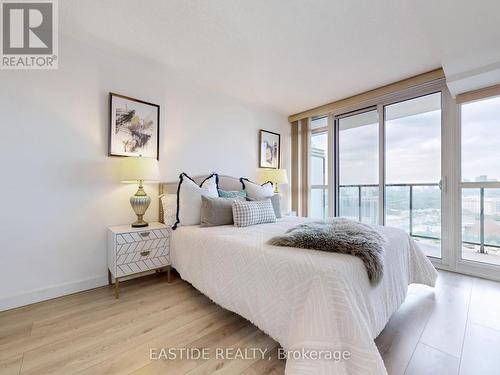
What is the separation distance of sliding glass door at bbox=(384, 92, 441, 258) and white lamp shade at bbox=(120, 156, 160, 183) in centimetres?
324

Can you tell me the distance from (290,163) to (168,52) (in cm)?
283

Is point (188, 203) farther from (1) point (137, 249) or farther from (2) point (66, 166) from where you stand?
(2) point (66, 166)

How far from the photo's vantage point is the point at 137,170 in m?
Result: 2.21

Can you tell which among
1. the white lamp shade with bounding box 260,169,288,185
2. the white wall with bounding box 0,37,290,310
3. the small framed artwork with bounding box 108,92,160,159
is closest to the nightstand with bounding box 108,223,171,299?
the white wall with bounding box 0,37,290,310

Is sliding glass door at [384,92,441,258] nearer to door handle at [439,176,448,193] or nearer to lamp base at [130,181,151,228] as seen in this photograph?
door handle at [439,176,448,193]

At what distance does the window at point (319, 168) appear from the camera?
4078 mm

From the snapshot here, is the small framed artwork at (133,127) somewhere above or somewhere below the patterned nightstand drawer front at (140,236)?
above

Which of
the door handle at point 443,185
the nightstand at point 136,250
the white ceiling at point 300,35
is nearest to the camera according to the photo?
the white ceiling at point 300,35

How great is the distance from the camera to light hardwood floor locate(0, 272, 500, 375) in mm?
1274

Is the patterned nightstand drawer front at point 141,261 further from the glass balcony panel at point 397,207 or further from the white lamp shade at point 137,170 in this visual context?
the glass balcony panel at point 397,207

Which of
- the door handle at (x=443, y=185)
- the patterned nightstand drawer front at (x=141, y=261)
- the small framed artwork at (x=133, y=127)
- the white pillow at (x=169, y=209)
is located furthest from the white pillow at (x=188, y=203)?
the door handle at (x=443, y=185)

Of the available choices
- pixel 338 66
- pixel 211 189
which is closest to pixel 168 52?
pixel 211 189

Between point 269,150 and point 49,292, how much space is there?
3.38 m

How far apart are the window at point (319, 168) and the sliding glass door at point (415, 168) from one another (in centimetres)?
97
